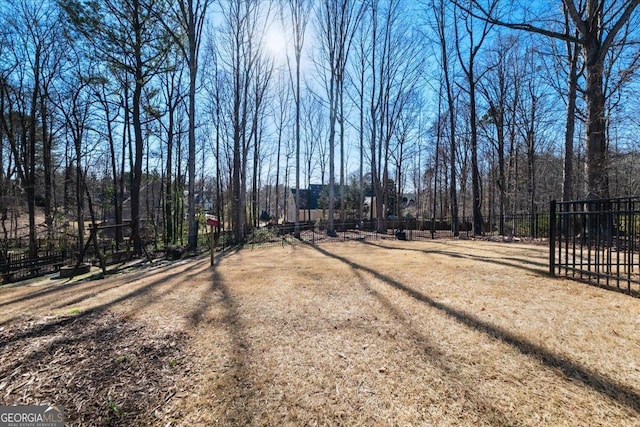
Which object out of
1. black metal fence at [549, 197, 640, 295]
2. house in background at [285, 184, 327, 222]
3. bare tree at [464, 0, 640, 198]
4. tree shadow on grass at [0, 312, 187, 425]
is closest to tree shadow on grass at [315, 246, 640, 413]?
black metal fence at [549, 197, 640, 295]

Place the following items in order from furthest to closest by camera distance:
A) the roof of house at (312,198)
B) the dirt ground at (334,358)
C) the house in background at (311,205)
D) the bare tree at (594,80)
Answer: the roof of house at (312,198) → the house in background at (311,205) → the bare tree at (594,80) → the dirt ground at (334,358)

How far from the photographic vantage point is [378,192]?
1741 centimetres

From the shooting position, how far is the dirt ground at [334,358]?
186 cm

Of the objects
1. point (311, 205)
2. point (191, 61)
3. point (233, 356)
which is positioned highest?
point (191, 61)

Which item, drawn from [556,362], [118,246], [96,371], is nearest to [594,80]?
[556,362]

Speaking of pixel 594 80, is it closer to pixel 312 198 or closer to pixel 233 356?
pixel 233 356

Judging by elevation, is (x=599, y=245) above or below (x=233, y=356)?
above

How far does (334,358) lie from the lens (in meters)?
A: 2.48

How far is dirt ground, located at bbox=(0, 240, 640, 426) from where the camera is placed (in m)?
1.86

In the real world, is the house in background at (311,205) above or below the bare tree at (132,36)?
below

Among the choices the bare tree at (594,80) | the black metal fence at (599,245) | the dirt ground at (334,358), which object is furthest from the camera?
the bare tree at (594,80)

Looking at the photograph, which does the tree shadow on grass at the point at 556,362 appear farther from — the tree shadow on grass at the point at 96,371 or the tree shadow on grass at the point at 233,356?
the tree shadow on grass at the point at 96,371

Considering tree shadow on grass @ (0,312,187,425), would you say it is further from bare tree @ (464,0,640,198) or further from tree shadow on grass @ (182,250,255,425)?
bare tree @ (464,0,640,198)

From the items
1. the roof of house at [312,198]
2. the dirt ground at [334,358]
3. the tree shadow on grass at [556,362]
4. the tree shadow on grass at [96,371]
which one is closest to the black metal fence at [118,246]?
the tree shadow on grass at [96,371]
